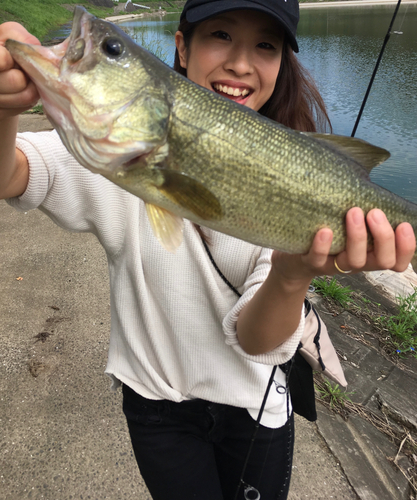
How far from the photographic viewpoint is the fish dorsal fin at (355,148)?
1.53 metres

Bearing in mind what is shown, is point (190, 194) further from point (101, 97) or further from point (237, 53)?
point (237, 53)

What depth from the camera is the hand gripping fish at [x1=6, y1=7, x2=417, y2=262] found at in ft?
4.13

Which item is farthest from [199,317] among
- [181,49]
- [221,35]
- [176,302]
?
[181,49]

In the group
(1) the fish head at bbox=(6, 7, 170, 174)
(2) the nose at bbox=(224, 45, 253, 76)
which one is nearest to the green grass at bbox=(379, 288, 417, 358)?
(2) the nose at bbox=(224, 45, 253, 76)

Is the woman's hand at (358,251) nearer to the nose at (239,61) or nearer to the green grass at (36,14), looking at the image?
the nose at (239,61)

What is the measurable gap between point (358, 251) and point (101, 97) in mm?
1146

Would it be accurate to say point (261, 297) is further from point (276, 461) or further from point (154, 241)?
point (276, 461)

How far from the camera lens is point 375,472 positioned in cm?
263

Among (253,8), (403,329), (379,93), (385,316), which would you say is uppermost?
(253,8)

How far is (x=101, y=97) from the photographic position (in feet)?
4.19

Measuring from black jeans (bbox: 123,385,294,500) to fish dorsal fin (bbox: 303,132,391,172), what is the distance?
140cm

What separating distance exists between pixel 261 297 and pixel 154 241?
2.03 feet

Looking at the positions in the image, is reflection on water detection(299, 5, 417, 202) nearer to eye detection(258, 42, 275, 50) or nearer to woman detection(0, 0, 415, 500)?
eye detection(258, 42, 275, 50)

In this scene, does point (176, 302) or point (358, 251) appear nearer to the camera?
point (358, 251)
